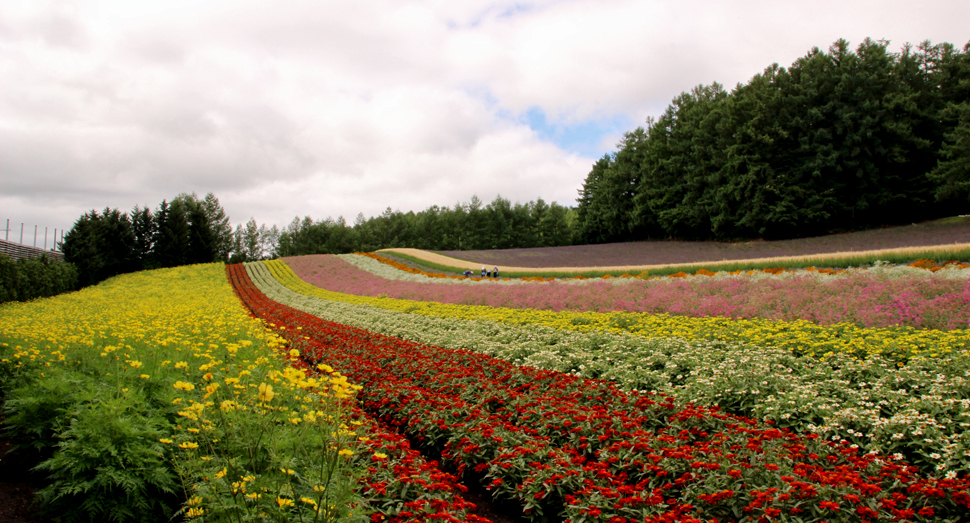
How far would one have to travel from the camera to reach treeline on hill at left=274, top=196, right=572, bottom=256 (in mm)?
71438

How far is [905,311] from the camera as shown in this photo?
7.72m

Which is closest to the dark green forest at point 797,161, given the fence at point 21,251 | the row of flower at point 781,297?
the fence at point 21,251

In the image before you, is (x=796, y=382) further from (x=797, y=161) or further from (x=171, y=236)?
(x=171, y=236)

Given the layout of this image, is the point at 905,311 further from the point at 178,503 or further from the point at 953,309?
the point at 178,503

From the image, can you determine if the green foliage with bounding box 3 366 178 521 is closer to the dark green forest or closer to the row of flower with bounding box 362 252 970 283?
the row of flower with bounding box 362 252 970 283

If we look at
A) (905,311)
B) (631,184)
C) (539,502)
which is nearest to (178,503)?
(539,502)

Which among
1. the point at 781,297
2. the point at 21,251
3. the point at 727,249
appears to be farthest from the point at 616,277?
the point at 21,251

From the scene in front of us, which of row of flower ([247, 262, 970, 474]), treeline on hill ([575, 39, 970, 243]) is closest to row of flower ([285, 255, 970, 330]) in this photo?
row of flower ([247, 262, 970, 474])

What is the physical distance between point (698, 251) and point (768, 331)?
27.2 m

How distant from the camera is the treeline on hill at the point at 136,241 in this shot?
34.2 m

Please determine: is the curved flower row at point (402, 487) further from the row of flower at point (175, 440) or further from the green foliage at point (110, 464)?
the green foliage at point (110, 464)

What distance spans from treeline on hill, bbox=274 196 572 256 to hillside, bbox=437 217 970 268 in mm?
30777

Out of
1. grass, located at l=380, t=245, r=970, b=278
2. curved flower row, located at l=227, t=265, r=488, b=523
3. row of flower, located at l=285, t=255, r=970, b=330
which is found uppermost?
grass, located at l=380, t=245, r=970, b=278

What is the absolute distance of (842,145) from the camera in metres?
31.4
